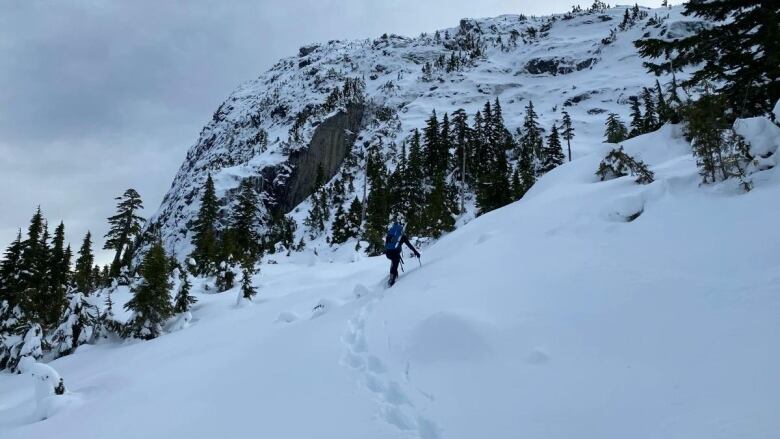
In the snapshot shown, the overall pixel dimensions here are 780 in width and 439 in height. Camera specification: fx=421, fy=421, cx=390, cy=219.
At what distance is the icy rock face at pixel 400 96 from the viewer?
78.8 m

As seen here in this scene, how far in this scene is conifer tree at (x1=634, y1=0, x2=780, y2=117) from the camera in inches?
417

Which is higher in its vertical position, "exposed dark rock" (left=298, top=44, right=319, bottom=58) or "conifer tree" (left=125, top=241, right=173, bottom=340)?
"exposed dark rock" (left=298, top=44, right=319, bottom=58)

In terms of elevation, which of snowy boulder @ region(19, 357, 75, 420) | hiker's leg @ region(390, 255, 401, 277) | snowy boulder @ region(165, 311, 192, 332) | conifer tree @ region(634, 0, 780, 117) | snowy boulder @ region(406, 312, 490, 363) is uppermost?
conifer tree @ region(634, 0, 780, 117)

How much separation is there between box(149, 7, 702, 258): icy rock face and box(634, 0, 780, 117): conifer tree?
2105 inches

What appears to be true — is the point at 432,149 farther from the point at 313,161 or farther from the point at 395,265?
the point at 395,265

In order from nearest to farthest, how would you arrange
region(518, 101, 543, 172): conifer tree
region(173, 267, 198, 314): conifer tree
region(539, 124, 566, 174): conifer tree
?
region(173, 267, 198, 314): conifer tree
region(539, 124, 566, 174): conifer tree
region(518, 101, 543, 172): conifer tree

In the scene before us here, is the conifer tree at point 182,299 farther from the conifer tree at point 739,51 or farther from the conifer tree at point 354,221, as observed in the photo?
the conifer tree at point 354,221

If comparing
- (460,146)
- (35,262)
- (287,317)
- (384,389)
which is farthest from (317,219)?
(384,389)

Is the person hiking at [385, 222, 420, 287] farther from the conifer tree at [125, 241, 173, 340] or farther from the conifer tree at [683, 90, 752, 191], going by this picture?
the conifer tree at [125, 241, 173, 340]

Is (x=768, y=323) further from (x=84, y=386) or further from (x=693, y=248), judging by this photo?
(x=84, y=386)

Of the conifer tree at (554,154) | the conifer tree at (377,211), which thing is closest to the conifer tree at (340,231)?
the conifer tree at (377,211)

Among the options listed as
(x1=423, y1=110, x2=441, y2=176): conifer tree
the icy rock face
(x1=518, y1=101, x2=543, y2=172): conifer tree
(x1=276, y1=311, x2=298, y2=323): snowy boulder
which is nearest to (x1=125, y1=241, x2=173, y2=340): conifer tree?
(x1=276, y1=311, x2=298, y2=323): snowy boulder

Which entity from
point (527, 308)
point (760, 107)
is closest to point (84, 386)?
point (527, 308)

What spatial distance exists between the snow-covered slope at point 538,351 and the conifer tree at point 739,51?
3421 mm
